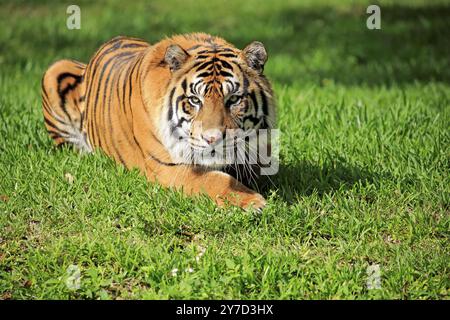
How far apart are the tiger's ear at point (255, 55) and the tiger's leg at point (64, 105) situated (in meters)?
1.76

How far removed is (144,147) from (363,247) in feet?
5.49

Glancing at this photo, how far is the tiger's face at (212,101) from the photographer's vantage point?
480 cm

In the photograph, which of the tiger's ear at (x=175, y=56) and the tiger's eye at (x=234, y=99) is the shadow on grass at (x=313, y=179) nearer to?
the tiger's eye at (x=234, y=99)

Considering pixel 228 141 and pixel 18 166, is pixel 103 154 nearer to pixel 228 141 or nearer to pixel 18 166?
pixel 18 166

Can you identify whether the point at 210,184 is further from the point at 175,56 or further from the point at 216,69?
the point at 175,56

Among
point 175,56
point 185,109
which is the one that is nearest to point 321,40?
point 175,56

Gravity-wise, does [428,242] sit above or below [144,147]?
below

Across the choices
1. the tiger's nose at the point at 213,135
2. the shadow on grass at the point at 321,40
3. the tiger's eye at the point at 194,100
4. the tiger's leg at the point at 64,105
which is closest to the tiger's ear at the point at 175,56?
the tiger's eye at the point at 194,100

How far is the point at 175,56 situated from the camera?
16.5ft

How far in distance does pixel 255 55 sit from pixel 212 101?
485 mm

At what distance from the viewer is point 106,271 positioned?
4402 millimetres

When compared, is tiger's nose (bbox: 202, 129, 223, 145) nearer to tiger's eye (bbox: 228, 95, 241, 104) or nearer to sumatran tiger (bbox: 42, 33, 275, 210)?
sumatran tiger (bbox: 42, 33, 275, 210)

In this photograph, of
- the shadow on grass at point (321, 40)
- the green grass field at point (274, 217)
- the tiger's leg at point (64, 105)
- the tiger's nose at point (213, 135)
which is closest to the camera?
the green grass field at point (274, 217)
